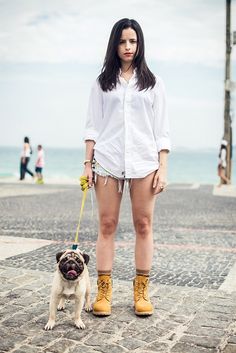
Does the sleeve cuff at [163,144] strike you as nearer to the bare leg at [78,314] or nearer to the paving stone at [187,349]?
the bare leg at [78,314]

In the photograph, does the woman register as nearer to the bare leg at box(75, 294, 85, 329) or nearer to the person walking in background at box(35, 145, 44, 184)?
the bare leg at box(75, 294, 85, 329)

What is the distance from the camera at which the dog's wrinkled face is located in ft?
12.0

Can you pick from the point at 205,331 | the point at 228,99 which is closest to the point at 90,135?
the point at 205,331

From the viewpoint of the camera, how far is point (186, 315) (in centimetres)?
414

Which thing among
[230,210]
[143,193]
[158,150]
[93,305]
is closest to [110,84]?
[158,150]

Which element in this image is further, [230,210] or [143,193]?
[230,210]

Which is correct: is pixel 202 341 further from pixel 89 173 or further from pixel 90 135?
pixel 90 135

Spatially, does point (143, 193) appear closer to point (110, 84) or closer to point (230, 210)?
point (110, 84)

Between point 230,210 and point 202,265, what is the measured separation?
6329 mm

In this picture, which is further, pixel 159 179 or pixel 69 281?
pixel 159 179

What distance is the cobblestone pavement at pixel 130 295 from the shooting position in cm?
355

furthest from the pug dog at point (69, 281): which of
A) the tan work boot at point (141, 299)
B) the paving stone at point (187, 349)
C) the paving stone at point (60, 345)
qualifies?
the paving stone at point (187, 349)

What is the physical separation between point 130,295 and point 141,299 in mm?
536

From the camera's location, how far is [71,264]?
3.66 meters
